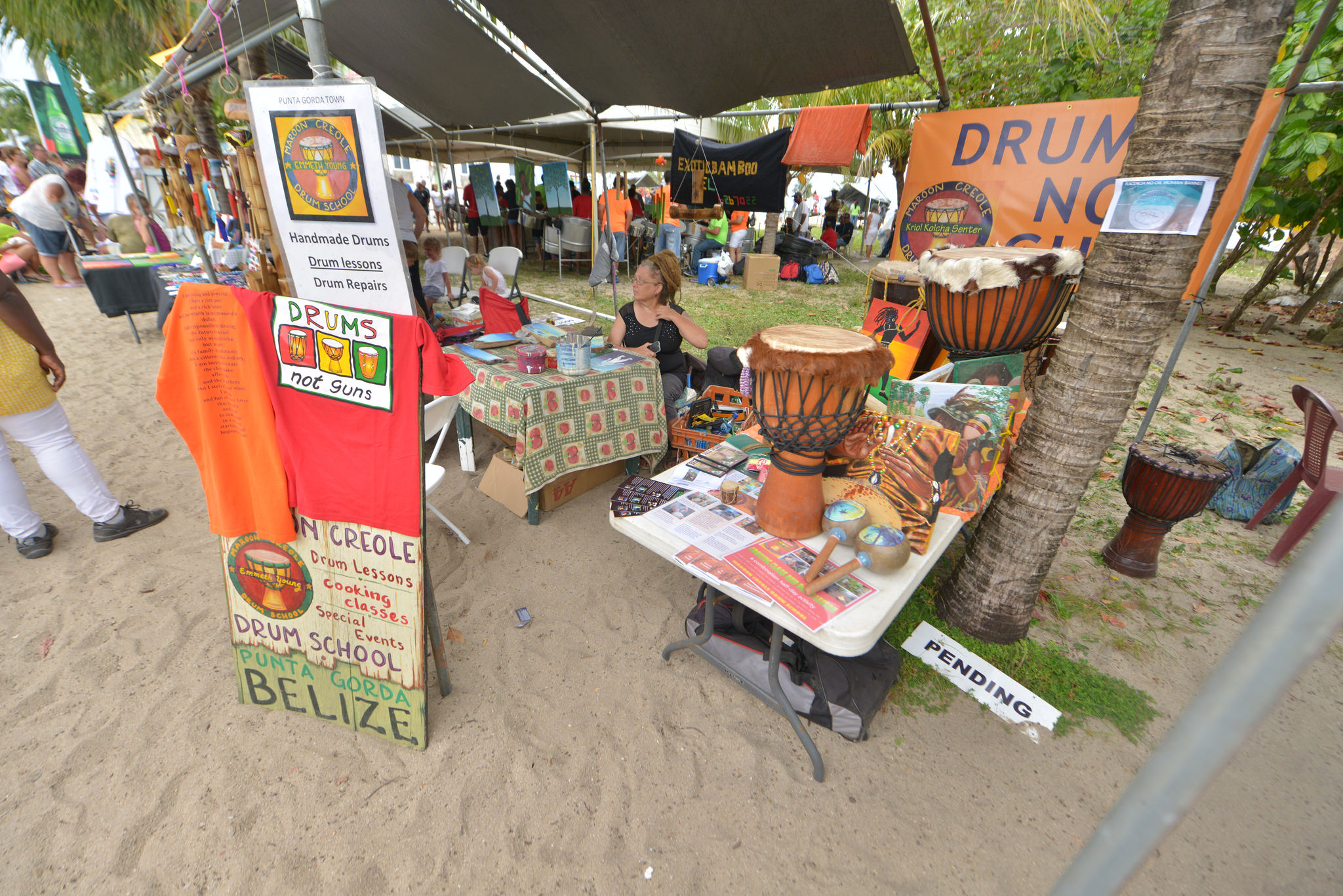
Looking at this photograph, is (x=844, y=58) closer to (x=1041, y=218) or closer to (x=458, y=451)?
(x=1041, y=218)

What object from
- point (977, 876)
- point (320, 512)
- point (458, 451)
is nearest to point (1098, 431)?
point (977, 876)

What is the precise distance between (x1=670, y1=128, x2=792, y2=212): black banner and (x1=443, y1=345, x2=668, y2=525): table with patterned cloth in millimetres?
Answer: 3821

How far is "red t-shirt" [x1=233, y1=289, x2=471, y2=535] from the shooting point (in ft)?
4.72

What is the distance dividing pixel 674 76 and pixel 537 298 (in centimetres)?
413

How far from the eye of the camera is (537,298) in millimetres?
7969

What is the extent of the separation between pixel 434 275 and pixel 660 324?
300cm

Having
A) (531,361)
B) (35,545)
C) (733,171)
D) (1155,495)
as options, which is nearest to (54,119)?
(35,545)

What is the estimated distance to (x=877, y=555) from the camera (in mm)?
1499

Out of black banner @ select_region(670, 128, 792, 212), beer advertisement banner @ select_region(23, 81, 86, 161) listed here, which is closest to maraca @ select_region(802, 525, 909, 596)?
black banner @ select_region(670, 128, 792, 212)

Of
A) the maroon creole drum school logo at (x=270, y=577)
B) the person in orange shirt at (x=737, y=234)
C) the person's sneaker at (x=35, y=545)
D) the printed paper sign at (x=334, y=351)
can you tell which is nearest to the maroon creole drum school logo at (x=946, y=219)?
the printed paper sign at (x=334, y=351)

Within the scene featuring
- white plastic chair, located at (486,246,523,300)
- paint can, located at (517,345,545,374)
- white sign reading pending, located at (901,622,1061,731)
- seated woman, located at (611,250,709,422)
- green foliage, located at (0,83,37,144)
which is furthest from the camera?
green foliage, located at (0,83,37,144)

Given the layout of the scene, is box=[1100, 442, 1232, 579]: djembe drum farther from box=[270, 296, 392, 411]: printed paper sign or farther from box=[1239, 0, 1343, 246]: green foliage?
box=[270, 296, 392, 411]: printed paper sign

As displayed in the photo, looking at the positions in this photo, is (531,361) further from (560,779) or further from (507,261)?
(507,261)

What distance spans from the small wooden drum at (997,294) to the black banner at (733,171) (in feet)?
14.3
